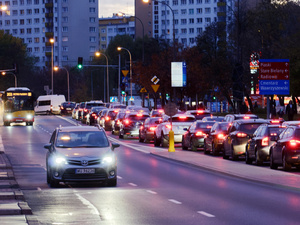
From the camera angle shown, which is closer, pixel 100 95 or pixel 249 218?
pixel 249 218

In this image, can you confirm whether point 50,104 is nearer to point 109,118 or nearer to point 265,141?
point 109,118

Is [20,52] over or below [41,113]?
over

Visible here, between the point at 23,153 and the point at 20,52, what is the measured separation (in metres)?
122

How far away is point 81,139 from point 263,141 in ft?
30.3

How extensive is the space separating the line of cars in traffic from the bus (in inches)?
904

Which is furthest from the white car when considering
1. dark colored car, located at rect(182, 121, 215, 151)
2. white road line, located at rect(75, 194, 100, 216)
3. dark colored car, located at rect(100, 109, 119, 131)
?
white road line, located at rect(75, 194, 100, 216)

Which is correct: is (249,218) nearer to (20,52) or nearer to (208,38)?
(208,38)

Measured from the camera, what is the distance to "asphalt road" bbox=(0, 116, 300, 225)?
15.3 metres

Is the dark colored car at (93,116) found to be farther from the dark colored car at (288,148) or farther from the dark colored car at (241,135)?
the dark colored car at (288,148)

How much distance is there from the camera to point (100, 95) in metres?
161

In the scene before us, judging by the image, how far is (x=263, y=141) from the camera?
100 feet

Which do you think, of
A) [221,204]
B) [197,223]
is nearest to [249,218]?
[197,223]

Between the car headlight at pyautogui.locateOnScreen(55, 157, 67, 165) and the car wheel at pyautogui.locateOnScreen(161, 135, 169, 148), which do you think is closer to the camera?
the car headlight at pyautogui.locateOnScreen(55, 157, 67, 165)

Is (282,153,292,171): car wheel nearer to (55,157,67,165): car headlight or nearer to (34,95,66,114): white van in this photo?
(55,157,67,165): car headlight
